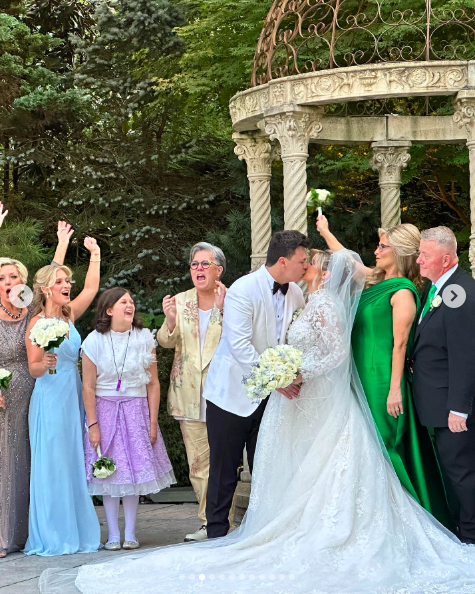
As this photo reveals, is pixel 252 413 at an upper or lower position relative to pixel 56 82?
lower

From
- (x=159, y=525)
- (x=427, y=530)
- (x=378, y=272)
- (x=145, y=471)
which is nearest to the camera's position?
(x=427, y=530)

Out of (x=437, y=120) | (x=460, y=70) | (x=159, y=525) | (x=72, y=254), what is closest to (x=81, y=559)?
(x=159, y=525)

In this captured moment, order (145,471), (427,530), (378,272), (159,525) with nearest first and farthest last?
(427,530), (378,272), (145,471), (159,525)

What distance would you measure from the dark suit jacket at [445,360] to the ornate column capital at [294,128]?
117 inches

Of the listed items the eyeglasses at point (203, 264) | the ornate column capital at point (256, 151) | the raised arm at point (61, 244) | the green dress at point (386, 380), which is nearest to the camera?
the green dress at point (386, 380)

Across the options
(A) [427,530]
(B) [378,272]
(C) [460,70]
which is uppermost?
(C) [460,70]

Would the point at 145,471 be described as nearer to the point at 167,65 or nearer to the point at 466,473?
the point at 466,473

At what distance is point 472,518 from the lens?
16.6 ft

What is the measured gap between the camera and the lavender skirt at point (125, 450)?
6.05 m

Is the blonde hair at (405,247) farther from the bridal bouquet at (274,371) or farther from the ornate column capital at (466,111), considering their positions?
the ornate column capital at (466,111)

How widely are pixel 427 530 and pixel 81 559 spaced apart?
2234mm

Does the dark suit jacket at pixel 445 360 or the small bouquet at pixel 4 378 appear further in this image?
the small bouquet at pixel 4 378

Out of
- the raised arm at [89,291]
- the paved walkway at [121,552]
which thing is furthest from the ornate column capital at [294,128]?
the paved walkway at [121,552]

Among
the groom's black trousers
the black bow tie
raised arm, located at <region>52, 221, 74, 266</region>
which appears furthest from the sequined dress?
the black bow tie
